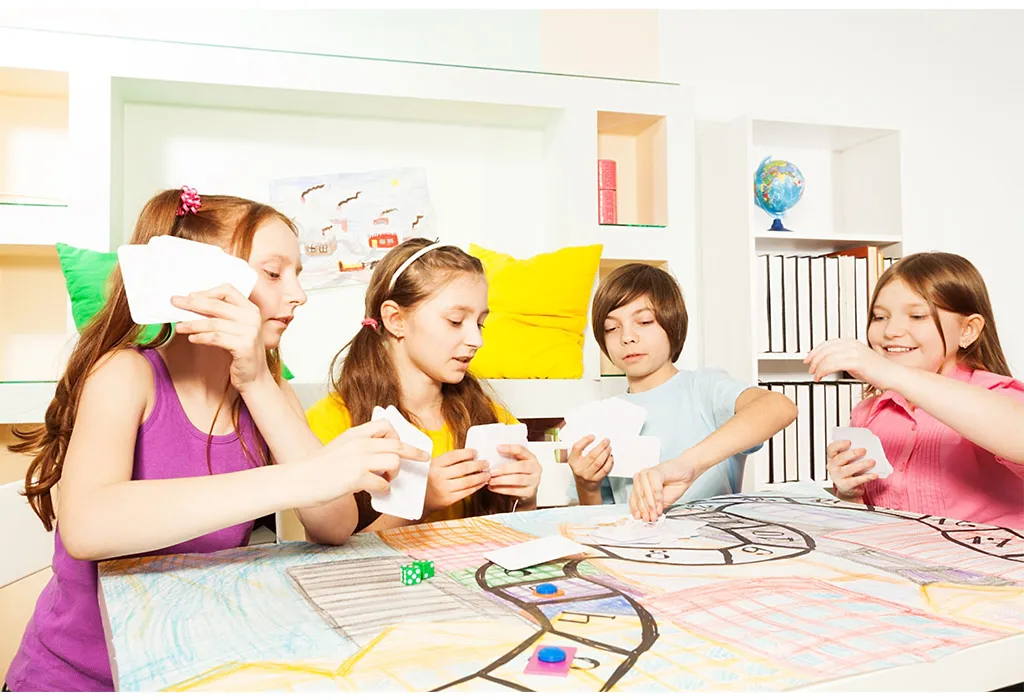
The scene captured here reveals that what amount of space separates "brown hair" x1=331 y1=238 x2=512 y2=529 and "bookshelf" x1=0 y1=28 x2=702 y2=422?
1.65 feet

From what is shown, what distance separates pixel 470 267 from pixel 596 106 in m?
1.07

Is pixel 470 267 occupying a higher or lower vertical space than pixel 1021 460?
higher

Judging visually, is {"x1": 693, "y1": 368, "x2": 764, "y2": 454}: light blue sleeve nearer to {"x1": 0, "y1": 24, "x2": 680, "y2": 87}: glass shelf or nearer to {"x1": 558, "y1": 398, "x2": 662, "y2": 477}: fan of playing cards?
{"x1": 558, "y1": 398, "x2": 662, "y2": 477}: fan of playing cards

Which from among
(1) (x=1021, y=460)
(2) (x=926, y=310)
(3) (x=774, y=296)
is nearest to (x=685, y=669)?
(1) (x=1021, y=460)

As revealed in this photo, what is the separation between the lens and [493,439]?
1196mm

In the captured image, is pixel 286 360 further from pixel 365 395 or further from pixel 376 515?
pixel 376 515

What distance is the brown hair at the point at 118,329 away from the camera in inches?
38.1

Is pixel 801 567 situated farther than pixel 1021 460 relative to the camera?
No

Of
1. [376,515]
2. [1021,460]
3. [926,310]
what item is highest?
[926,310]

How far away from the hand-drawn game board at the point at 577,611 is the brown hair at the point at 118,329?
265 millimetres

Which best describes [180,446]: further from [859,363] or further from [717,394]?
[717,394]

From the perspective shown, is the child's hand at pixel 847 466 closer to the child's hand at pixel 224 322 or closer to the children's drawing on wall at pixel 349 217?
the child's hand at pixel 224 322

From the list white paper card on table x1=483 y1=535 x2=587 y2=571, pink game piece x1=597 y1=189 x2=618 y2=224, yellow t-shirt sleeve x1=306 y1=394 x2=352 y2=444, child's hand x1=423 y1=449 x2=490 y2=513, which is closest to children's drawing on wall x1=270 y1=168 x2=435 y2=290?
pink game piece x1=597 y1=189 x2=618 y2=224

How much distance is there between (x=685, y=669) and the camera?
51 centimetres
